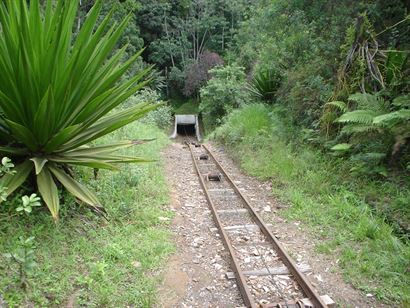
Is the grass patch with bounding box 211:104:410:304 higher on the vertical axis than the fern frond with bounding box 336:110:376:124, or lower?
lower

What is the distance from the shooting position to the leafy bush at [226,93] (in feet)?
60.4

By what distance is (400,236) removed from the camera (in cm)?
447

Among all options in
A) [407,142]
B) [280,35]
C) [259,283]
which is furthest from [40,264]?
[280,35]

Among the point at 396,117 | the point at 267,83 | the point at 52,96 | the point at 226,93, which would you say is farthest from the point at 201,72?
the point at 52,96

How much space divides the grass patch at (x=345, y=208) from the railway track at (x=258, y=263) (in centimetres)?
62

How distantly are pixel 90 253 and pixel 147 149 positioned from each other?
6024 millimetres

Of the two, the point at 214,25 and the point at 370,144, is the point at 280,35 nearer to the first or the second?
the point at 370,144

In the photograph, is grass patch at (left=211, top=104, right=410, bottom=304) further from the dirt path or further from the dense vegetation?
the dirt path

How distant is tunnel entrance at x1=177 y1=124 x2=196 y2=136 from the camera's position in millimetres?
30647

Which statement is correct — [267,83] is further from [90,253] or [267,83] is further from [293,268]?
[90,253]

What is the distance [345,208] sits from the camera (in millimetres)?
5305

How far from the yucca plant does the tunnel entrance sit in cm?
2626

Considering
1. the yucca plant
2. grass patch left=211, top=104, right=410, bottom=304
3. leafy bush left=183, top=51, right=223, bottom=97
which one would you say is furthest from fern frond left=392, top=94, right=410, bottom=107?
leafy bush left=183, top=51, right=223, bottom=97

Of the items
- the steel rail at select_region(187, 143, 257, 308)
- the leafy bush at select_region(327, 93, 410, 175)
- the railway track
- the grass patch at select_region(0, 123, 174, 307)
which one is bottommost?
the railway track
